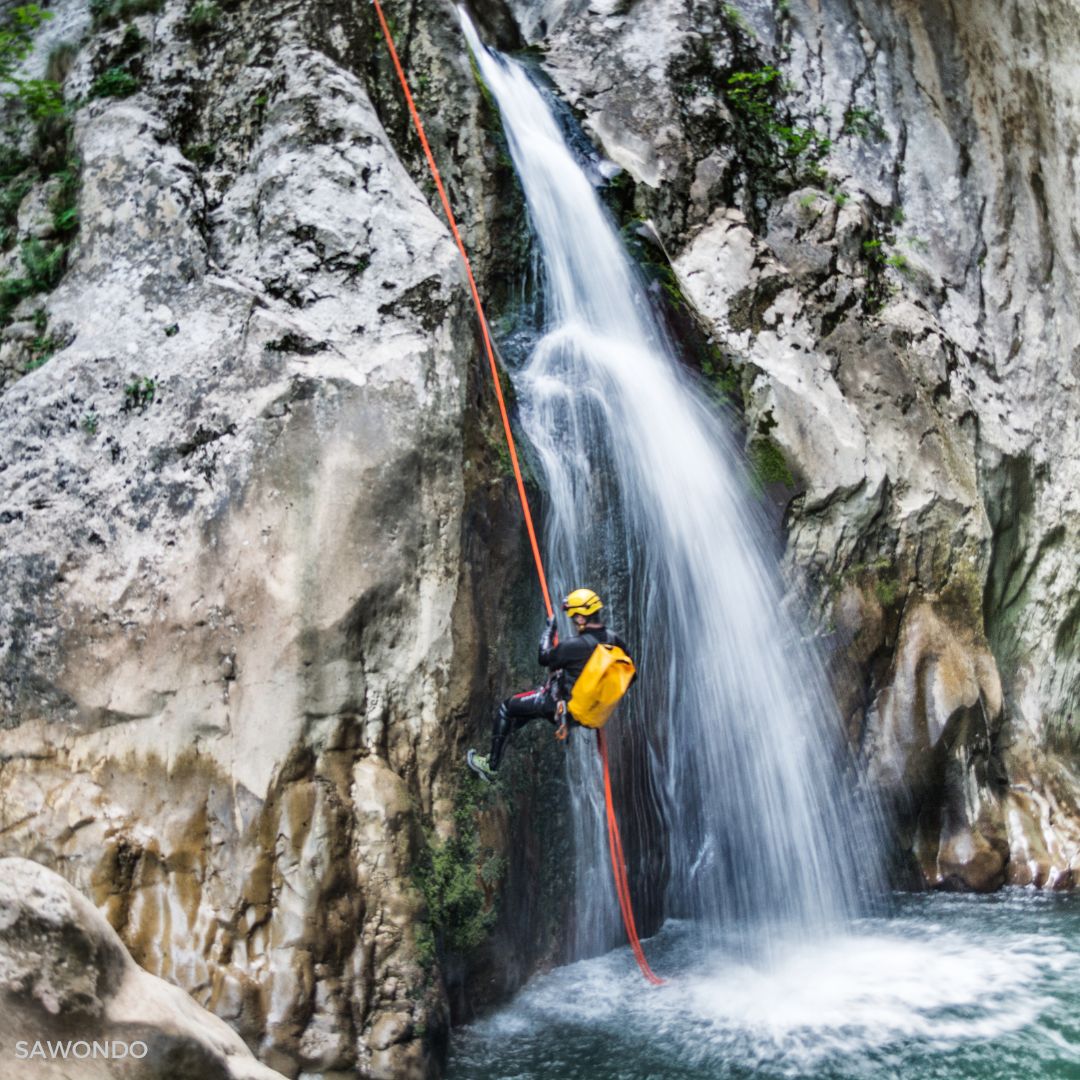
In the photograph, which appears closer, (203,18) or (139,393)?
(139,393)

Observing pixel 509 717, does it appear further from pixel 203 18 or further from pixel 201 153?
pixel 203 18

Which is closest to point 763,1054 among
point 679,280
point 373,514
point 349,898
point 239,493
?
point 349,898

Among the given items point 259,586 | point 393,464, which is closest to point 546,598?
point 393,464

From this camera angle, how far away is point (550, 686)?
A: 6477 millimetres

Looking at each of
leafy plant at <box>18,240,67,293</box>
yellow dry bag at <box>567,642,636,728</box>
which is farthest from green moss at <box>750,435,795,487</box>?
leafy plant at <box>18,240,67,293</box>

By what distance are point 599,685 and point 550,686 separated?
42 centimetres

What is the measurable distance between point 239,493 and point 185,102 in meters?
3.41

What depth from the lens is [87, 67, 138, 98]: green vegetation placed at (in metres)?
7.79

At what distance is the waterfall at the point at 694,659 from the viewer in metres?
7.80

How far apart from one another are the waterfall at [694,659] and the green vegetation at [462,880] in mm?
1137

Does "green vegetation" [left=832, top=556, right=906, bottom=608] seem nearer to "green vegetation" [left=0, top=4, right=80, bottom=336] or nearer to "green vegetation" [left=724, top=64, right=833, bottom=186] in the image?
"green vegetation" [left=724, top=64, right=833, bottom=186]

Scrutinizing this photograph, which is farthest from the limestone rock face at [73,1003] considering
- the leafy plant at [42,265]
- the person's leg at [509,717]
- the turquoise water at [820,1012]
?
the leafy plant at [42,265]

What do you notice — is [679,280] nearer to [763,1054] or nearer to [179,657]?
[179,657]

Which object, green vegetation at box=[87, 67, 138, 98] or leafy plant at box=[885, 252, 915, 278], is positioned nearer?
green vegetation at box=[87, 67, 138, 98]
